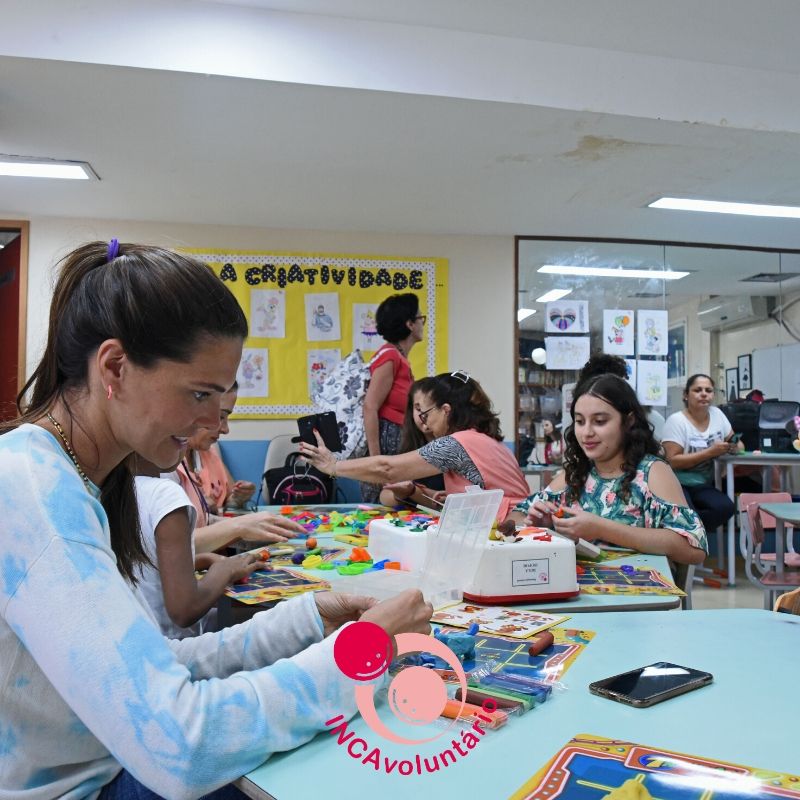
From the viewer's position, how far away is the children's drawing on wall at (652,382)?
5.89 m

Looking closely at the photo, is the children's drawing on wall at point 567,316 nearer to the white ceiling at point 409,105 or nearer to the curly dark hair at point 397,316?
the white ceiling at point 409,105

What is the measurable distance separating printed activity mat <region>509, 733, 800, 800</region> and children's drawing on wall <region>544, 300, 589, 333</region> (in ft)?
16.7

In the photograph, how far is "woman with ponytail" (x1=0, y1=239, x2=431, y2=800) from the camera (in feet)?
2.38

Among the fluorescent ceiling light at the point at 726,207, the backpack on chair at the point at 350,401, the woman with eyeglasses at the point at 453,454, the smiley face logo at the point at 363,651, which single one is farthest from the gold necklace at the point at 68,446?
the fluorescent ceiling light at the point at 726,207

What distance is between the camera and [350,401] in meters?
4.01

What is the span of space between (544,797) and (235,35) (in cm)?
322

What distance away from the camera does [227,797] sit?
0.94m

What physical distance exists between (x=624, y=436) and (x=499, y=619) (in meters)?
1.21

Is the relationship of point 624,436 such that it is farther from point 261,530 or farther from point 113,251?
point 113,251

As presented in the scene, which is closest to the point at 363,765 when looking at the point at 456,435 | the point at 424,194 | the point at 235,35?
the point at 456,435

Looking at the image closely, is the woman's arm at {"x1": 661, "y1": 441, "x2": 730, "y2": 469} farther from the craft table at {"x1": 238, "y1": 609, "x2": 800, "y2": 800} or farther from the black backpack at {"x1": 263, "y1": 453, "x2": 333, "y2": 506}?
the craft table at {"x1": 238, "y1": 609, "x2": 800, "y2": 800}

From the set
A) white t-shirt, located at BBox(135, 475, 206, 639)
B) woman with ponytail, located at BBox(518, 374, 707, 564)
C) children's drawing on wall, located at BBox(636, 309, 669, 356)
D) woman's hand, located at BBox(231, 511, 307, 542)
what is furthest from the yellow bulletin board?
white t-shirt, located at BBox(135, 475, 206, 639)

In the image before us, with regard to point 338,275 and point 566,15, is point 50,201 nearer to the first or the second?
point 338,275

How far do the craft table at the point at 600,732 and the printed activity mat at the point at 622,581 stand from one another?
0.38 meters
